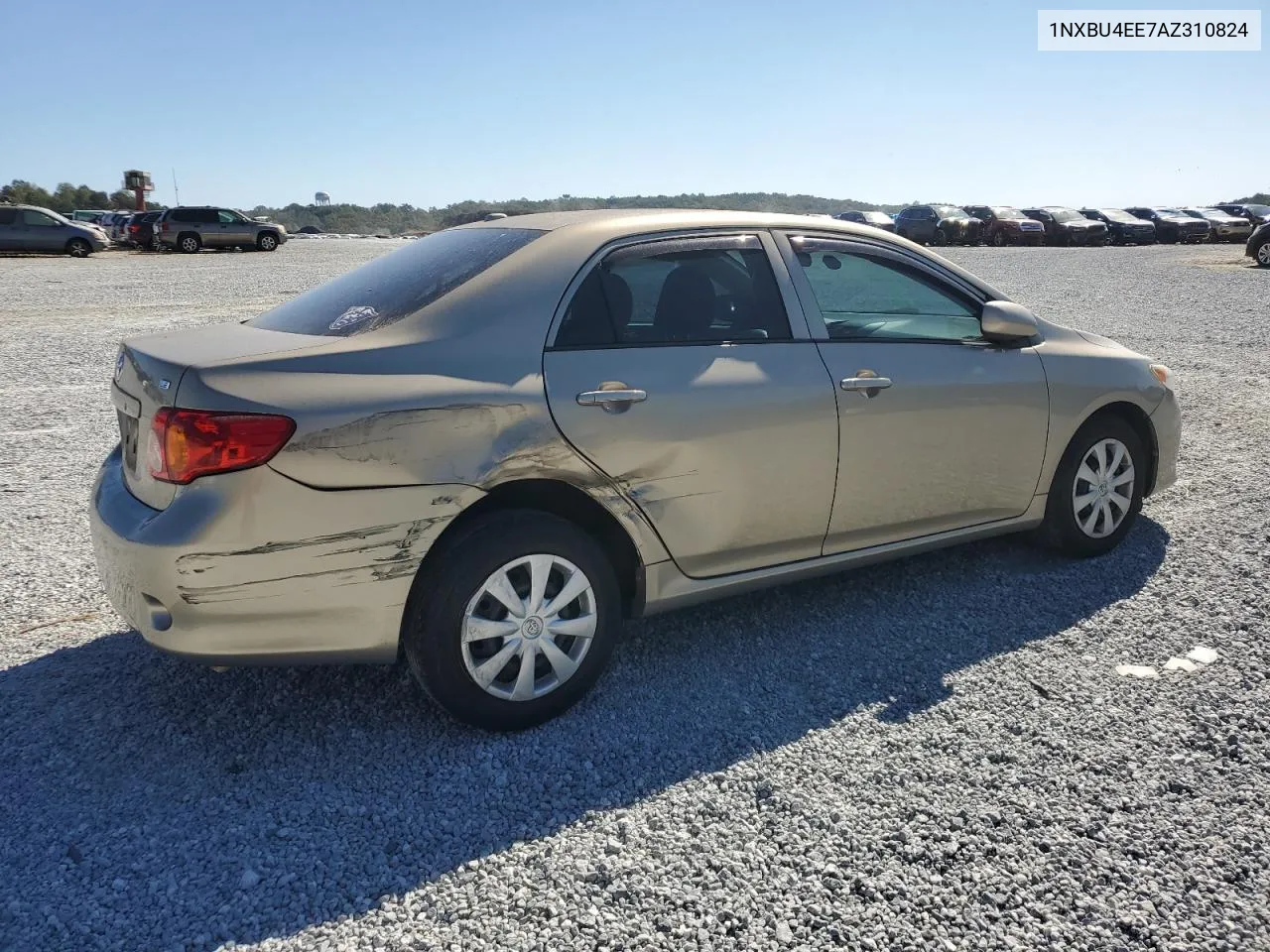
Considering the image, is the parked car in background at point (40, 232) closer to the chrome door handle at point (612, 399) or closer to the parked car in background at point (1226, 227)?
the chrome door handle at point (612, 399)

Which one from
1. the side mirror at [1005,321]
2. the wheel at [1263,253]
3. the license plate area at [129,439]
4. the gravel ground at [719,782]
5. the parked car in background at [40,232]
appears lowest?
the gravel ground at [719,782]

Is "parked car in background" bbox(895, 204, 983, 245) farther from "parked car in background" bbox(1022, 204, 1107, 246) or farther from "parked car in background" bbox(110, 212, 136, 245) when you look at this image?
"parked car in background" bbox(110, 212, 136, 245)

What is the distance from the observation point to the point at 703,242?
380 cm

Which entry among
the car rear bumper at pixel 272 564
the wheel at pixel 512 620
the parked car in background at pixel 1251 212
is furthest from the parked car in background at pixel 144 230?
the parked car in background at pixel 1251 212

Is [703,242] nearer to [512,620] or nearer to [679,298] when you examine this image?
[679,298]

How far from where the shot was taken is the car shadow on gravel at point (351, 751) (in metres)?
2.59

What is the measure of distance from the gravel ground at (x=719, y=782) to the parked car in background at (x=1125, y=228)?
39.0 meters

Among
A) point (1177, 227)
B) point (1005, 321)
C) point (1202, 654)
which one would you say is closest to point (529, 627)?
point (1005, 321)

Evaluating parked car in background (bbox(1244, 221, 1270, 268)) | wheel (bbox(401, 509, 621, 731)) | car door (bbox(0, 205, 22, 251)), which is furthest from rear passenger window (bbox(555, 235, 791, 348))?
car door (bbox(0, 205, 22, 251))

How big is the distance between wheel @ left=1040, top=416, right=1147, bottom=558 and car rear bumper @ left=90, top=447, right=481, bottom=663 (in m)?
2.88

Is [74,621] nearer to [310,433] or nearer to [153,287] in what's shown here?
[310,433]

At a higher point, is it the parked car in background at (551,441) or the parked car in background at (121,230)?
the parked car in background at (121,230)

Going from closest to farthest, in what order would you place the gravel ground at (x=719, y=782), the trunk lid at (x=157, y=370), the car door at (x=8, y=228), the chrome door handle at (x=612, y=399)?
the gravel ground at (x=719, y=782), the trunk lid at (x=157, y=370), the chrome door handle at (x=612, y=399), the car door at (x=8, y=228)

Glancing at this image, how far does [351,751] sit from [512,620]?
2.17 feet
